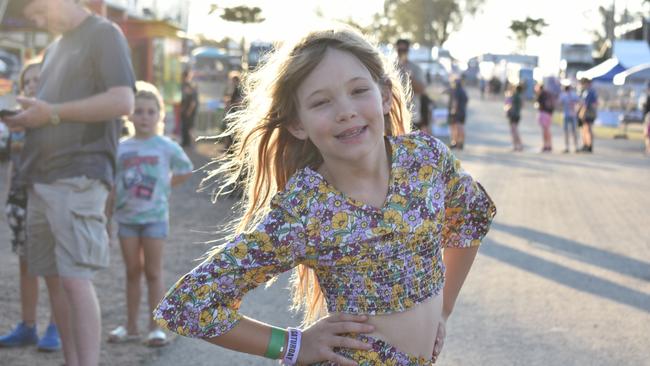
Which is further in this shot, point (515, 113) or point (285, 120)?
point (515, 113)

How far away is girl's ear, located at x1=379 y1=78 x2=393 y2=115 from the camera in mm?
2947

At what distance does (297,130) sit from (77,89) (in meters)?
1.87

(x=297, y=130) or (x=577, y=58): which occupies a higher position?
(x=297, y=130)

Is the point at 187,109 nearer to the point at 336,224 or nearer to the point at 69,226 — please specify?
the point at 69,226

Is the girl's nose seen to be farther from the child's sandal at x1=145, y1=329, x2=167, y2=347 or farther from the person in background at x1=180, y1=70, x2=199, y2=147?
the person in background at x1=180, y1=70, x2=199, y2=147

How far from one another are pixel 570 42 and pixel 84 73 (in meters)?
65.1

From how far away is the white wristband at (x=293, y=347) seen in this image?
103 inches

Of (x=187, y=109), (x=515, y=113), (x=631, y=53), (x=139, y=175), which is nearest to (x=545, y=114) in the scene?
(x=515, y=113)

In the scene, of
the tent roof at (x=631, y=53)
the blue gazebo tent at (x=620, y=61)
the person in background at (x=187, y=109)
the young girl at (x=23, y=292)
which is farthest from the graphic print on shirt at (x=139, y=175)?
the tent roof at (x=631, y=53)

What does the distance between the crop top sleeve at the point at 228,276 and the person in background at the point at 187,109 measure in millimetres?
20359

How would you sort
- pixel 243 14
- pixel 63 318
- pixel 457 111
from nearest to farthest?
1. pixel 63 318
2. pixel 457 111
3. pixel 243 14

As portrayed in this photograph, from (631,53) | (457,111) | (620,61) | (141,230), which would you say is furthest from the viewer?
(631,53)

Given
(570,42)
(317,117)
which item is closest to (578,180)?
(317,117)

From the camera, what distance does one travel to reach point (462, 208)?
2.97 metres
